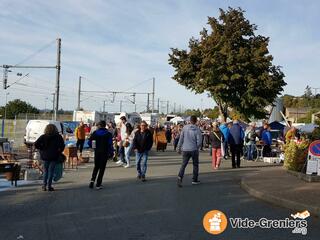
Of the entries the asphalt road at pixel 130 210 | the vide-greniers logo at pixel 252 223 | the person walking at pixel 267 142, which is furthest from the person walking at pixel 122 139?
the vide-greniers logo at pixel 252 223

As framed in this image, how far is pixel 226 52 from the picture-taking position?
32.8 m

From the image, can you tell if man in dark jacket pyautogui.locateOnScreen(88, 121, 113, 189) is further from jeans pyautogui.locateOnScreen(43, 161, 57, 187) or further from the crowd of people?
jeans pyautogui.locateOnScreen(43, 161, 57, 187)

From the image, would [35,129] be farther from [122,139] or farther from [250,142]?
[250,142]

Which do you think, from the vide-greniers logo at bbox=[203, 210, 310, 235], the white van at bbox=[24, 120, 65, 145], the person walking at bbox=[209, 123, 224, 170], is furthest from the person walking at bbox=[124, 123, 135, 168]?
the white van at bbox=[24, 120, 65, 145]

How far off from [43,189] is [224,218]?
16.9 feet

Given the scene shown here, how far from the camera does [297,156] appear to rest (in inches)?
614

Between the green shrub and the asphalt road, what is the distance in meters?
2.38

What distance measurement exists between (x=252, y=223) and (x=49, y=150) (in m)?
5.62

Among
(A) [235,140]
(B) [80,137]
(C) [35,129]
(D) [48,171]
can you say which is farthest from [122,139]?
(C) [35,129]

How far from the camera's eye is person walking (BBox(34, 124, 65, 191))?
12.1 meters

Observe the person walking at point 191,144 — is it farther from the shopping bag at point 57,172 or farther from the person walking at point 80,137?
the person walking at point 80,137

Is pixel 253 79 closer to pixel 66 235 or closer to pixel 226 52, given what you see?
pixel 226 52

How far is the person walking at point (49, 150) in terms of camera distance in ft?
39.6

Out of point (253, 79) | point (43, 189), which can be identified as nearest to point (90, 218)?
point (43, 189)
